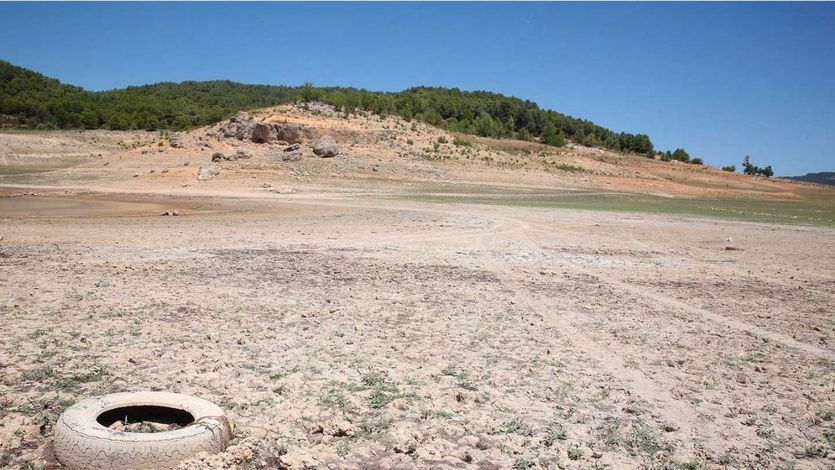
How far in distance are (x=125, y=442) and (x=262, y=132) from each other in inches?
1643

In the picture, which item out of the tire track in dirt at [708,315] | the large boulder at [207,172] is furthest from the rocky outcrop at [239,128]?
the tire track in dirt at [708,315]

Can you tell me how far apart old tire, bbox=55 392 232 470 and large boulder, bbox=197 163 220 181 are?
32.4 m

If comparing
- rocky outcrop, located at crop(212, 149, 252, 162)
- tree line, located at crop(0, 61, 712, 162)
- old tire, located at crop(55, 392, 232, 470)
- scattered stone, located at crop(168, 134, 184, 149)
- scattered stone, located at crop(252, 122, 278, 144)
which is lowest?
old tire, located at crop(55, 392, 232, 470)

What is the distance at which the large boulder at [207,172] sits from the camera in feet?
115

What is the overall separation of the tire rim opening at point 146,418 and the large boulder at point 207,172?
31954 mm

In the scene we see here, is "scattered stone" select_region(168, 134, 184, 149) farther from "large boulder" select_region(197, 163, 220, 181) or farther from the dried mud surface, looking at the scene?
the dried mud surface

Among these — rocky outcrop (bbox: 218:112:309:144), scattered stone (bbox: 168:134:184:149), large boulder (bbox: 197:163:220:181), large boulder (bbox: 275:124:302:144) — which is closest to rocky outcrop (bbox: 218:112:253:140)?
rocky outcrop (bbox: 218:112:309:144)

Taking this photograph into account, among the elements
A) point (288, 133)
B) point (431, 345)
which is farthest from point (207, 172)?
point (431, 345)

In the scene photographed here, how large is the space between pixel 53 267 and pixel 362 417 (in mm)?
8240

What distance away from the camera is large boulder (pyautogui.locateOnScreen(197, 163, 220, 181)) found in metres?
35.1

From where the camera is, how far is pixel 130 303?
27.6ft

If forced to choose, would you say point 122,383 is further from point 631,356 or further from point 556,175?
point 556,175

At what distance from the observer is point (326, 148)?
138ft

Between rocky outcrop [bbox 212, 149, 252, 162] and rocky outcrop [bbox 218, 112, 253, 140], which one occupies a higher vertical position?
rocky outcrop [bbox 218, 112, 253, 140]
